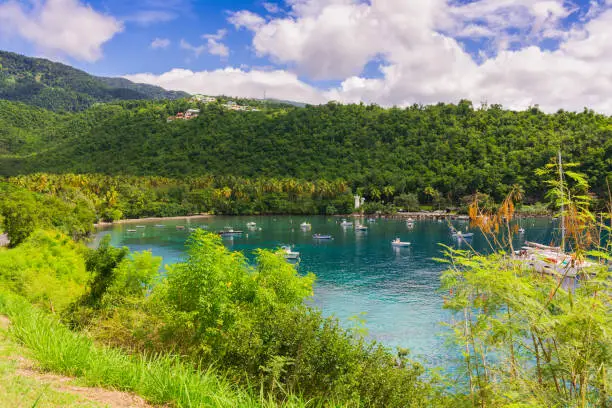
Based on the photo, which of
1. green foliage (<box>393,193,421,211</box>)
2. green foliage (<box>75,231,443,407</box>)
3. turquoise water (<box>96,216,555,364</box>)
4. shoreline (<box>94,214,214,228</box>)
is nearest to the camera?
green foliage (<box>75,231,443,407</box>)

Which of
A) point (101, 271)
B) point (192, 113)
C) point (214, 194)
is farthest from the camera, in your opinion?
point (192, 113)

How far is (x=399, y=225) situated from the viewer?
92625mm

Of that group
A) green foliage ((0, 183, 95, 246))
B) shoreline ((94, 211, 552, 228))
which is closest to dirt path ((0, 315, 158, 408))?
green foliage ((0, 183, 95, 246))

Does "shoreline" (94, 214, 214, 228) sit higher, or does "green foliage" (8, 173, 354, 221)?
"green foliage" (8, 173, 354, 221)

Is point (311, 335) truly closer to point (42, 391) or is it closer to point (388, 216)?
point (42, 391)

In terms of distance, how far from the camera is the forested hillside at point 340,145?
11894cm

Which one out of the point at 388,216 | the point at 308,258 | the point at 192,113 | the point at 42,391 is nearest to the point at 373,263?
the point at 308,258

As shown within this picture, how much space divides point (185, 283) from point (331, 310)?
66.0 feet

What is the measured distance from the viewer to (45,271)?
30703 millimetres

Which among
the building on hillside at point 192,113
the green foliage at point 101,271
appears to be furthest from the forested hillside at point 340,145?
the green foliage at point 101,271

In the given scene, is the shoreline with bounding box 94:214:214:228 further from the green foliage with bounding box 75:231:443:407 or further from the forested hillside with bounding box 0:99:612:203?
the green foliage with bounding box 75:231:443:407

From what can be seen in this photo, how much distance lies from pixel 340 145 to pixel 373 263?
10826 centimetres

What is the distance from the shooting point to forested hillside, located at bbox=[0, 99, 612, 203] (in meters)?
119

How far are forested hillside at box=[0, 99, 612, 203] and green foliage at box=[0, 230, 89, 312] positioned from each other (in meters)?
95.3
